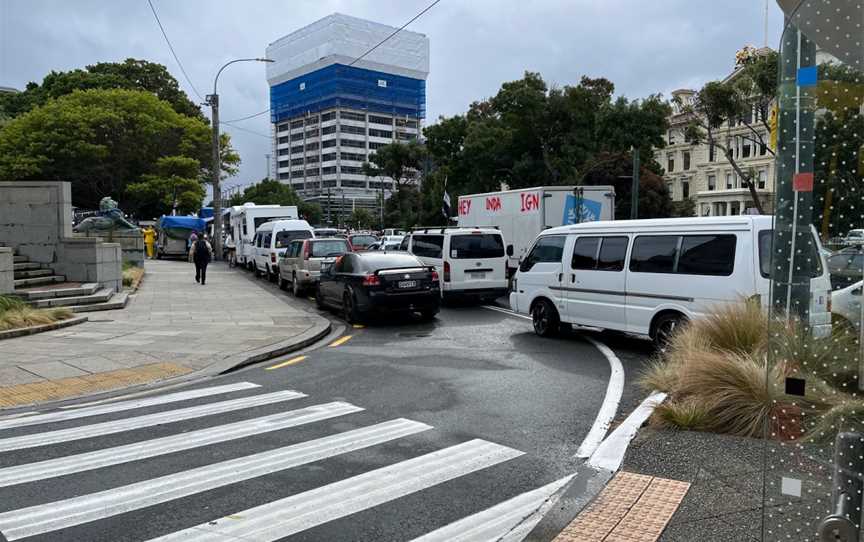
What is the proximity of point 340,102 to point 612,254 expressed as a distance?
399 feet

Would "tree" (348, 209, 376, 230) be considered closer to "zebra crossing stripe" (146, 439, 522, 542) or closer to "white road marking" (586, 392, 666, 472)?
"white road marking" (586, 392, 666, 472)

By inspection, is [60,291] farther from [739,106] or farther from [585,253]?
[739,106]

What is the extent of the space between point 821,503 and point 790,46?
1658 mm

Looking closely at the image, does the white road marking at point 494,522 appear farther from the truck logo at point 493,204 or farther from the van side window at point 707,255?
the truck logo at point 493,204

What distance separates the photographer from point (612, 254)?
Result: 1088 centimetres

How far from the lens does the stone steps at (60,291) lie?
14.6 meters

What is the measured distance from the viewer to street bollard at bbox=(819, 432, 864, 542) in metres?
2.38

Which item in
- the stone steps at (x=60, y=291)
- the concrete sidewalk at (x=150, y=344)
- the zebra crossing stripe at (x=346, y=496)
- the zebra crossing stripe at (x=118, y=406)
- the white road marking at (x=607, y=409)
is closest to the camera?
the zebra crossing stripe at (x=346, y=496)

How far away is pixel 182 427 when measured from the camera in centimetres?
655

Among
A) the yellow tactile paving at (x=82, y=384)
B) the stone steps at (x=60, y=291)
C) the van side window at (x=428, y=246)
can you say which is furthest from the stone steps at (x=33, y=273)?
the van side window at (x=428, y=246)

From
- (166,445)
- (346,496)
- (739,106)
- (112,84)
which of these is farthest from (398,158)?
(346,496)

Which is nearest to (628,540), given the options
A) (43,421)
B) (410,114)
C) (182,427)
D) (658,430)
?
(658,430)

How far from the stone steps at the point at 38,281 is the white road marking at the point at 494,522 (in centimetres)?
1462

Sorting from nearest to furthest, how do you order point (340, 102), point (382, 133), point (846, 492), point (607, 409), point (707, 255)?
1. point (846, 492)
2. point (607, 409)
3. point (707, 255)
4. point (340, 102)
5. point (382, 133)
